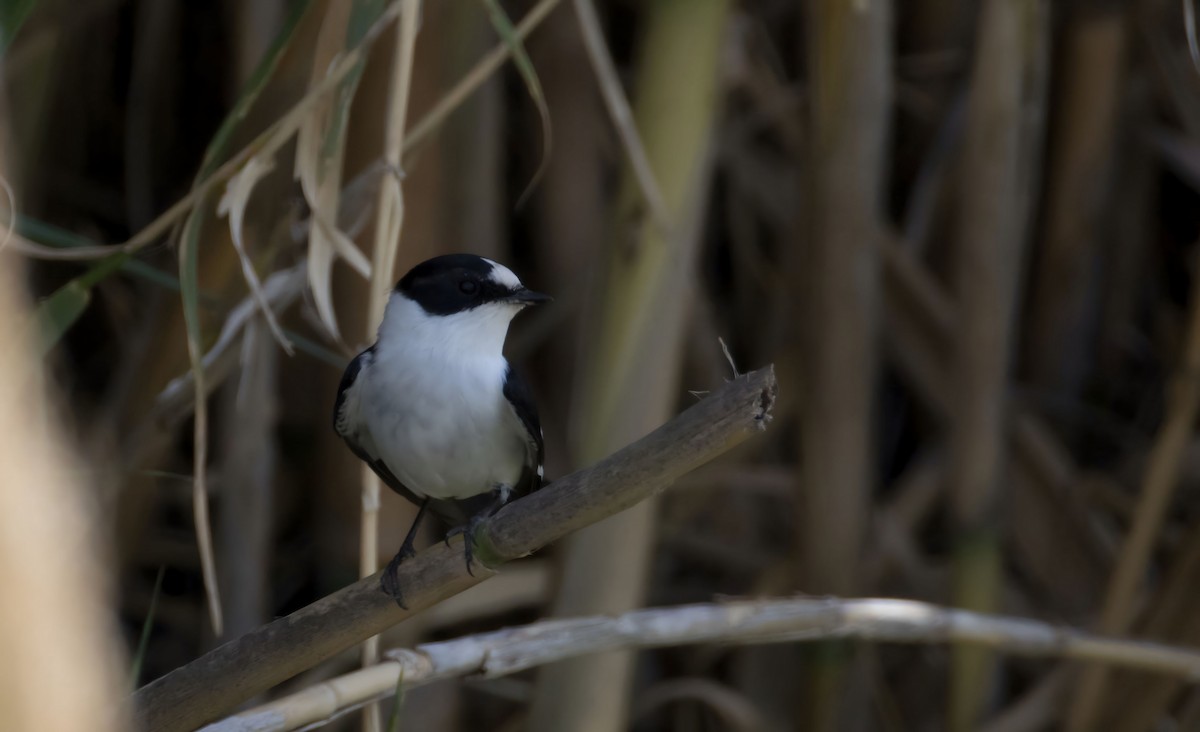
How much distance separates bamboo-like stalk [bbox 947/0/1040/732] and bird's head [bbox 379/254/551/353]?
0.70 m

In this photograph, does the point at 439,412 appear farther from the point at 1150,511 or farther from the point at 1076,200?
the point at 1076,200

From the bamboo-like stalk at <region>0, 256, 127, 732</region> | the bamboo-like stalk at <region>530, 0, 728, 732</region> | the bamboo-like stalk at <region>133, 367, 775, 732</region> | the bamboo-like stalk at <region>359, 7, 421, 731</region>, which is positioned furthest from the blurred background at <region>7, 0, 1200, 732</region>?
the bamboo-like stalk at <region>0, 256, 127, 732</region>

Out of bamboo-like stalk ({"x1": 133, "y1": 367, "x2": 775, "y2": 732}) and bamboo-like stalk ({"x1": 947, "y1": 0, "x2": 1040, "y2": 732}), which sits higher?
bamboo-like stalk ({"x1": 133, "y1": 367, "x2": 775, "y2": 732})

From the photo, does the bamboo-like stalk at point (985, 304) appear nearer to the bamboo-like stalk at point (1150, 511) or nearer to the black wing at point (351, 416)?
the bamboo-like stalk at point (1150, 511)

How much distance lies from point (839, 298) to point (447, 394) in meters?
0.59

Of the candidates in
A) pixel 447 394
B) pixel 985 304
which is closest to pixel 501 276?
pixel 447 394

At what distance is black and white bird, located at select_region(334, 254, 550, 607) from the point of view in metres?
1.29

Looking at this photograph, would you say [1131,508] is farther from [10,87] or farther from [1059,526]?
[10,87]

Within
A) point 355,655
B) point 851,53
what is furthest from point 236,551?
point 851,53

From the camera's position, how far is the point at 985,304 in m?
1.68

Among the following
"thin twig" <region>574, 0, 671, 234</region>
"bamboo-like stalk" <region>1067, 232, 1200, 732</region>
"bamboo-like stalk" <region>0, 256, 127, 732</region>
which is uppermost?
"bamboo-like stalk" <region>0, 256, 127, 732</region>

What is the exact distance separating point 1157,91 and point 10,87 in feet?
5.77

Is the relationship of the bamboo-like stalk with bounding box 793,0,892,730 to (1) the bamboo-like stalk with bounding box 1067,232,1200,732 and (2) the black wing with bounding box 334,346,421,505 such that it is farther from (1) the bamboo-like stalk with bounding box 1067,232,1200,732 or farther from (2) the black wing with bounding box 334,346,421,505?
(2) the black wing with bounding box 334,346,421,505

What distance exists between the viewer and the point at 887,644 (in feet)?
6.82
